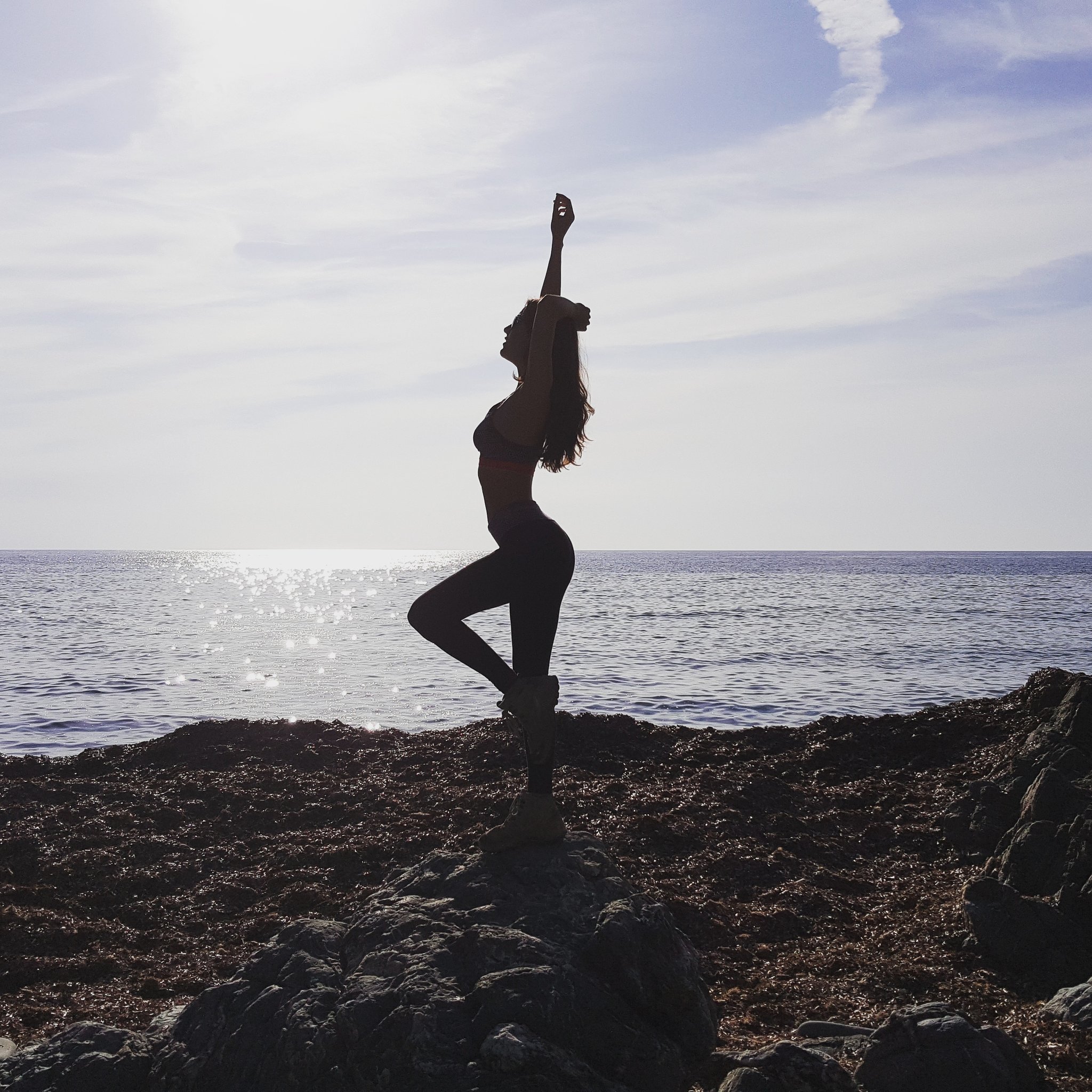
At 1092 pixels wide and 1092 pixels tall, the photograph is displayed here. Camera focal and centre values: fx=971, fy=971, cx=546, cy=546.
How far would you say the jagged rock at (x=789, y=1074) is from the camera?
13.4 ft

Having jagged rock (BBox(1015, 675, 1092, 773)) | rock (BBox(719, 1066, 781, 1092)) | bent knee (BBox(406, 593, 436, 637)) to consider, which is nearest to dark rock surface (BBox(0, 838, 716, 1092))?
A: rock (BBox(719, 1066, 781, 1092))

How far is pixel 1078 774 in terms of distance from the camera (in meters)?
9.34

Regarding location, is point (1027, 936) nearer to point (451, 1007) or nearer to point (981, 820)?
point (981, 820)

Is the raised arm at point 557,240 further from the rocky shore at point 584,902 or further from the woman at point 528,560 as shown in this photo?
the rocky shore at point 584,902

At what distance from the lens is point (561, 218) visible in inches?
228

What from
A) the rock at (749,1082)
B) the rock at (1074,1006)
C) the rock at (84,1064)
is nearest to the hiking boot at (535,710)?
the rock at (749,1082)

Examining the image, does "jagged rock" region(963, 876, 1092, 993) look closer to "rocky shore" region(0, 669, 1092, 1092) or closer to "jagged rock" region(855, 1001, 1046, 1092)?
"rocky shore" region(0, 669, 1092, 1092)

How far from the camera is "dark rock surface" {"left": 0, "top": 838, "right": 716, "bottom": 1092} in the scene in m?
3.92

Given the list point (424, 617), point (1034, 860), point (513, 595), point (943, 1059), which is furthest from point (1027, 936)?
point (424, 617)

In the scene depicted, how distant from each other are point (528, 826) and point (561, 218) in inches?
139

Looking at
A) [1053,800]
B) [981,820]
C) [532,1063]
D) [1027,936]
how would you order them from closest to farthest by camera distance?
[532,1063] < [1027,936] < [1053,800] < [981,820]

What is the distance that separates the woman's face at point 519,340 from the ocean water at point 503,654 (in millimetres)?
12940

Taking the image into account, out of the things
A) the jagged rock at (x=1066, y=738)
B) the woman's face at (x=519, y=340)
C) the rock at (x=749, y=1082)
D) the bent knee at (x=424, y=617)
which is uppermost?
the woman's face at (x=519, y=340)

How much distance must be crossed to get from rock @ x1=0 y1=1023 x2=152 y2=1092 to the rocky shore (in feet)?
0.06
